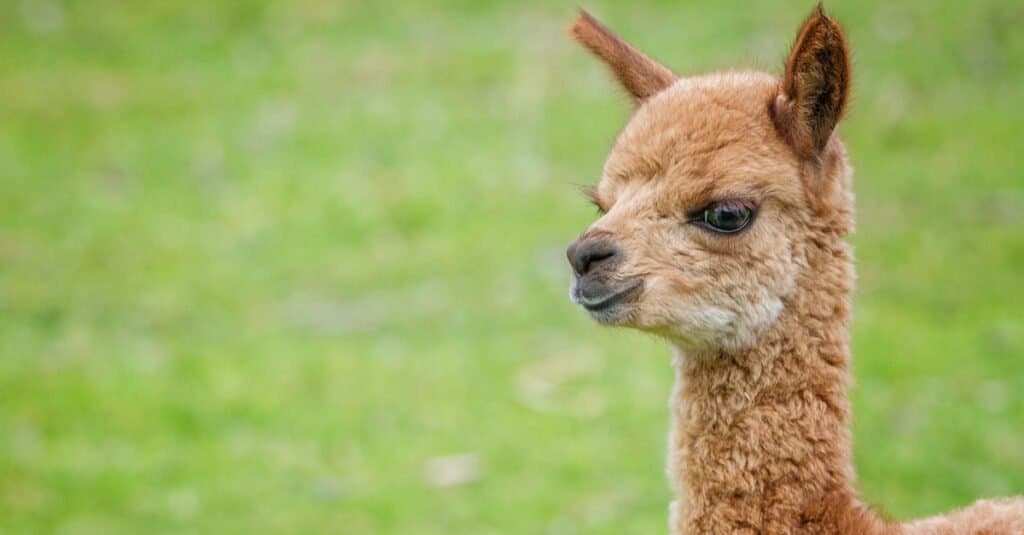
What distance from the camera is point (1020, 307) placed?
8.80 m

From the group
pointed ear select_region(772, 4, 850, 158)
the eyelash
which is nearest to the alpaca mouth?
the eyelash

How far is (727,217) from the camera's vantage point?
11.4 feet

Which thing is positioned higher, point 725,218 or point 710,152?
point 710,152

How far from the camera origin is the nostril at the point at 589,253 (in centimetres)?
346

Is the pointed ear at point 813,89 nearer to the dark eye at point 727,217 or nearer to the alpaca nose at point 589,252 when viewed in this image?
the dark eye at point 727,217

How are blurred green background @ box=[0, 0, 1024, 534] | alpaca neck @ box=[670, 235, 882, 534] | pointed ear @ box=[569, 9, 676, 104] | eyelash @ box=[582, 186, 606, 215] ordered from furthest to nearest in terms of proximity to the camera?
blurred green background @ box=[0, 0, 1024, 534] → pointed ear @ box=[569, 9, 676, 104] → eyelash @ box=[582, 186, 606, 215] → alpaca neck @ box=[670, 235, 882, 534]

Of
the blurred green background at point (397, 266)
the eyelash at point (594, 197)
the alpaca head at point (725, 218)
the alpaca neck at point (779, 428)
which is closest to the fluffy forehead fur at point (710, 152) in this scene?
the alpaca head at point (725, 218)

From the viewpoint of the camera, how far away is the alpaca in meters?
3.43

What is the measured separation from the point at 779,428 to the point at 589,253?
24.3 inches

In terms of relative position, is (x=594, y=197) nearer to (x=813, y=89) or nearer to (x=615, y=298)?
(x=615, y=298)

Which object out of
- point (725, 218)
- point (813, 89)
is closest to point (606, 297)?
point (725, 218)

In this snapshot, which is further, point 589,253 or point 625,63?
point 625,63

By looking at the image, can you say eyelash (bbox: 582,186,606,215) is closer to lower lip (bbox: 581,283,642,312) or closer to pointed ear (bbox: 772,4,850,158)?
lower lip (bbox: 581,283,642,312)

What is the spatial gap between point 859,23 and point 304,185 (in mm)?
5217
